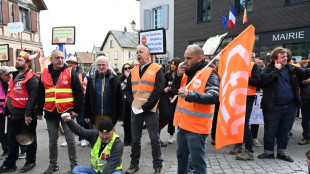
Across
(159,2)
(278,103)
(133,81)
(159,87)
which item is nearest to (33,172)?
(133,81)

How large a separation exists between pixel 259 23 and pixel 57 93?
42.1 feet

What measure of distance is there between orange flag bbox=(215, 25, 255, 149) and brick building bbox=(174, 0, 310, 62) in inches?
429

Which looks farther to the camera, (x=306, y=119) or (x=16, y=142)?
(x=306, y=119)

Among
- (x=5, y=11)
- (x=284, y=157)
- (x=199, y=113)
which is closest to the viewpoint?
(x=199, y=113)

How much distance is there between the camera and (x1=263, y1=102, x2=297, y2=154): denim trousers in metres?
4.30

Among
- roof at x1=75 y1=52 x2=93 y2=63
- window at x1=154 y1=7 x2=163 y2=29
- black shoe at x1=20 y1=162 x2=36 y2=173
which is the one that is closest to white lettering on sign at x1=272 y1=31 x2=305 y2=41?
window at x1=154 y1=7 x2=163 y2=29

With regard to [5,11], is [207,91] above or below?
below

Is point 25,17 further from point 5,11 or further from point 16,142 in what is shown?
point 16,142

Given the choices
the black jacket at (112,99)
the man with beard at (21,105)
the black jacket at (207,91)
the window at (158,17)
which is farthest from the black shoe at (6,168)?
the window at (158,17)

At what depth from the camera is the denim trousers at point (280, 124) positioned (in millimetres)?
4297

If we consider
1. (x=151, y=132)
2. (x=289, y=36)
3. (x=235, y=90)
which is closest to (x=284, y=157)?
(x=235, y=90)

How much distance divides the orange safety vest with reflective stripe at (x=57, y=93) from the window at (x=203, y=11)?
13988 millimetres

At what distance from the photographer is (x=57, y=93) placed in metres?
3.78

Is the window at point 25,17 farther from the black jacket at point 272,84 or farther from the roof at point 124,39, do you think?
the roof at point 124,39
